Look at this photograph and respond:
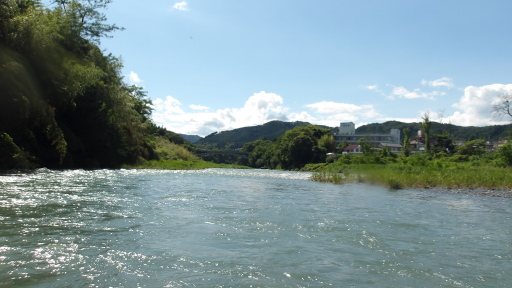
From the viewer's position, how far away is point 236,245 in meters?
6.51

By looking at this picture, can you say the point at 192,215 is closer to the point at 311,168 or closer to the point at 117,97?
the point at 117,97

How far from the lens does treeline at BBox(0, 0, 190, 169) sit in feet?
61.9

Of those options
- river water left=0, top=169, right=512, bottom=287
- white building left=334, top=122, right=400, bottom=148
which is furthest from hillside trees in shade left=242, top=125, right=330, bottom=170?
river water left=0, top=169, right=512, bottom=287

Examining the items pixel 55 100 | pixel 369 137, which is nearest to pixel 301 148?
pixel 369 137

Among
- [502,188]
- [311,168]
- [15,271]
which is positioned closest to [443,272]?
[15,271]

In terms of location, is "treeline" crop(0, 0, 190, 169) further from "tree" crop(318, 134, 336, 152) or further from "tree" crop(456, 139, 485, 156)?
"tree" crop(318, 134, 336, 152)

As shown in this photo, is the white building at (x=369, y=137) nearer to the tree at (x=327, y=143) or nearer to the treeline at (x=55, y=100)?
the tree at (x=327, y=143)

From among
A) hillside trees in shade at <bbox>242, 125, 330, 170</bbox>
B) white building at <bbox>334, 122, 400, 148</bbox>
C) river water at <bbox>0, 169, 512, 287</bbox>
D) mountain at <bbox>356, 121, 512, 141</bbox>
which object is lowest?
river water at <bbox>0, 169, 512, 287</bbox>

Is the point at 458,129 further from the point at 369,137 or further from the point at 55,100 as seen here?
the point at 55,100

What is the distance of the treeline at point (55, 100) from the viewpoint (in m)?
18.9

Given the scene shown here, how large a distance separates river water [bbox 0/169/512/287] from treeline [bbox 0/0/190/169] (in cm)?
986

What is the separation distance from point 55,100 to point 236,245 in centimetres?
2123

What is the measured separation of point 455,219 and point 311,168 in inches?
2421

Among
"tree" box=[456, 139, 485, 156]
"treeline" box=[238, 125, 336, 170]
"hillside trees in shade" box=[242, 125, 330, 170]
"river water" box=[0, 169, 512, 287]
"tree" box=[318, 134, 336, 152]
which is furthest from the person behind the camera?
"tree" box=[318, 134, 336, 152]
